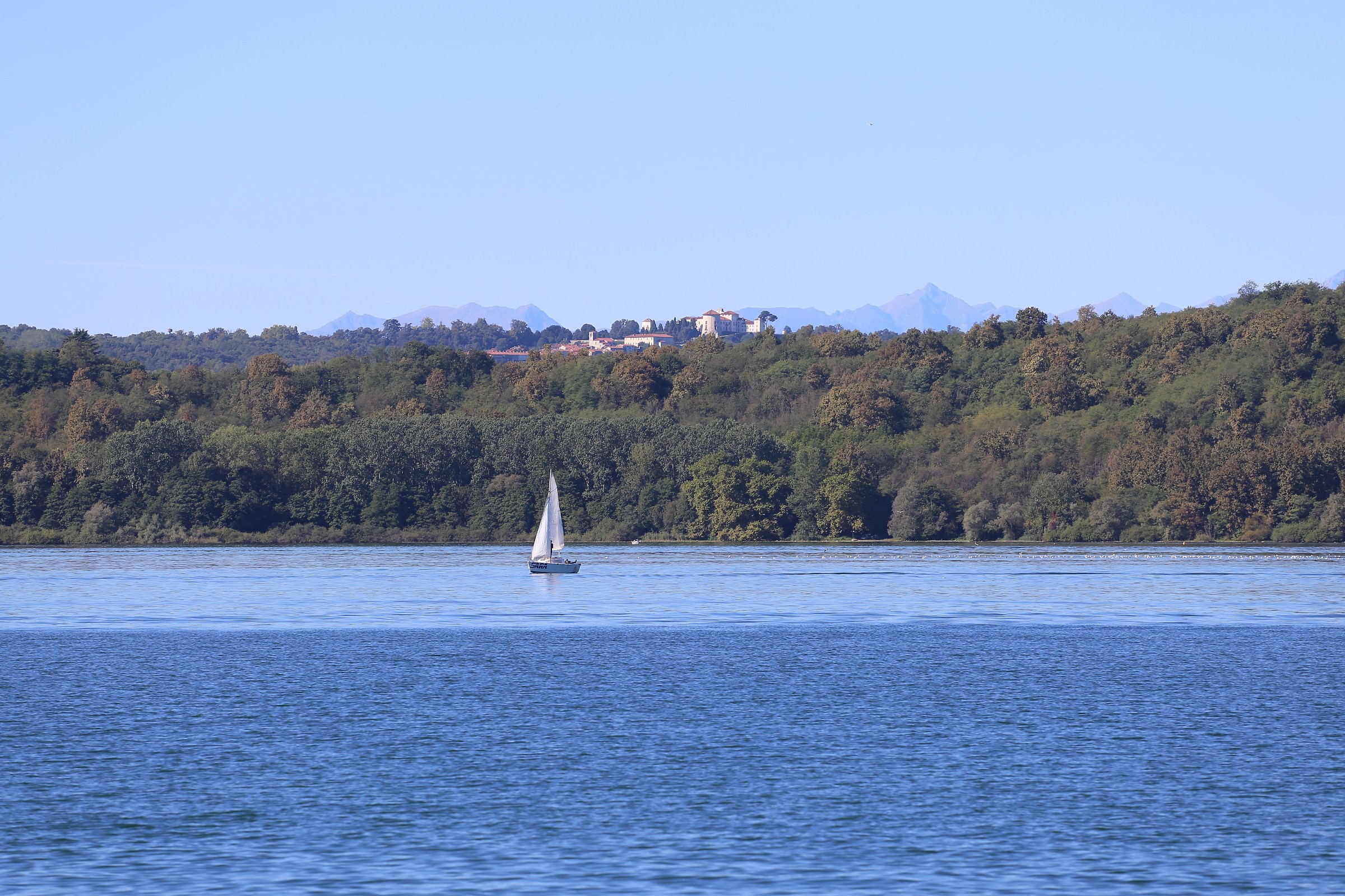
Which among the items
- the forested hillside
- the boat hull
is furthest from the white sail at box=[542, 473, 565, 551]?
the forested hillside

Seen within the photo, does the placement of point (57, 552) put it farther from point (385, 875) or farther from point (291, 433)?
point (385, 875)

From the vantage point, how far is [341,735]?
119 feet

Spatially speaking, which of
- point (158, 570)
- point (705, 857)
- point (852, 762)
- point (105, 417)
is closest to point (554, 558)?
point (158, 570)

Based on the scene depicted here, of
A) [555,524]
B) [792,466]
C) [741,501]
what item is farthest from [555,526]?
[792,466]

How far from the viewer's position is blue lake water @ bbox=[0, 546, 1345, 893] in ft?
78.7

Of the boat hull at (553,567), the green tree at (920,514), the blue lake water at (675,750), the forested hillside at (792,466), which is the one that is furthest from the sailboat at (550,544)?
the green tree at (920,514)

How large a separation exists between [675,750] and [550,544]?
2646 inches

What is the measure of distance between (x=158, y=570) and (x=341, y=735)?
79.2 metres

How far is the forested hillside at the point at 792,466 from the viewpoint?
141 metres

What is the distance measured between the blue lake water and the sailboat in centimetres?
2345

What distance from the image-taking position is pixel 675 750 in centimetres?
3412

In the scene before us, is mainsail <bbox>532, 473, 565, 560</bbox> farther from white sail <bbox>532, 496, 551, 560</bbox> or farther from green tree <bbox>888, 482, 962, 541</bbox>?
green tree <bbox>888, 482, 962, 541</bbox>

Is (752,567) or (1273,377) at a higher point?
(1273,377)

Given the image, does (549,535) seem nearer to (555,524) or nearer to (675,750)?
(555,524)
